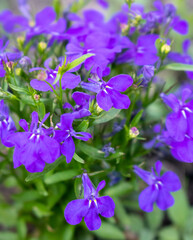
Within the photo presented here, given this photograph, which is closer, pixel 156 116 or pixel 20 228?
pixel 20 228

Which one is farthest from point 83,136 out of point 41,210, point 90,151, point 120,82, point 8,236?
point 8,236

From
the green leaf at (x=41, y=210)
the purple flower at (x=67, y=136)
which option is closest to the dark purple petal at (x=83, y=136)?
the purple flower at (x=67, y=136)

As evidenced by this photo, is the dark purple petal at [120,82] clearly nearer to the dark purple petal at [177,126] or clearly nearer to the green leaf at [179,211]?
the dark purple petal at [177,126]

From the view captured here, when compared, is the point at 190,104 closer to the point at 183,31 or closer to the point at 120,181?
the point at 183,31

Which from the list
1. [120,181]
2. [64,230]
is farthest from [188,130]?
[64,230]

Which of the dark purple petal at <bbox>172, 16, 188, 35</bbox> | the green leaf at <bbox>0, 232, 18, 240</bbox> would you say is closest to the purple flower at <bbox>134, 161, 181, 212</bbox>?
the dark purple petal at <bbox>172, 16, 188, 35</bbox>
